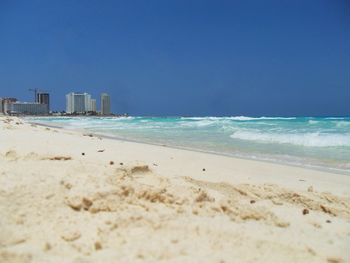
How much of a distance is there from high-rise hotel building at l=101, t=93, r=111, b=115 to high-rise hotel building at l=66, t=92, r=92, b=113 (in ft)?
22.7

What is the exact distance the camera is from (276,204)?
3305 millimetres

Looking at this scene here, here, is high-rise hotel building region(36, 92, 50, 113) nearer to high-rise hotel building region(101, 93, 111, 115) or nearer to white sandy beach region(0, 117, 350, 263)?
high-rise hotel building region(101, 93, 111, 115)

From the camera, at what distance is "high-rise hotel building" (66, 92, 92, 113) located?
145m

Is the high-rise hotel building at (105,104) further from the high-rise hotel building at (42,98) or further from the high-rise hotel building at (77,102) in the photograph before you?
the high-rise hotel building at (42,98)

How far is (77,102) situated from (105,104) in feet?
38.0

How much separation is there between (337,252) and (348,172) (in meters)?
4.38

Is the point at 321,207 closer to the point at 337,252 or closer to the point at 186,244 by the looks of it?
the point at 337,252

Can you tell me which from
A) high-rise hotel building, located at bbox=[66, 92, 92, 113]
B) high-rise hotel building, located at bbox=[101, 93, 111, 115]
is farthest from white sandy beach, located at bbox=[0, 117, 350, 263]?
high-rise hotel building, located at bbox=[66, 92, 92, 113]

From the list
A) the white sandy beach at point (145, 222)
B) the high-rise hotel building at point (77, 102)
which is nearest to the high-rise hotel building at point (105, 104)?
the high-rise hotel building at point (77, 102)

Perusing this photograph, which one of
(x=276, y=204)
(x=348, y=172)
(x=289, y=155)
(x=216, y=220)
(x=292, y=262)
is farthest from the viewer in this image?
(x=289, y=155)

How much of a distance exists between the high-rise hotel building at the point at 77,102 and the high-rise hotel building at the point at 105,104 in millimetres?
6917

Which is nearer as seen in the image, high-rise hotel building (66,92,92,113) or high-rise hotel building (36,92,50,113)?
high-rise hotel building (66,92,92,113)

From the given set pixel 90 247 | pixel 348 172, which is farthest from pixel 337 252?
pixel 348 172

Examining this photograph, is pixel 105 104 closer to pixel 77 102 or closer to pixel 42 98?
pixel 77 102
